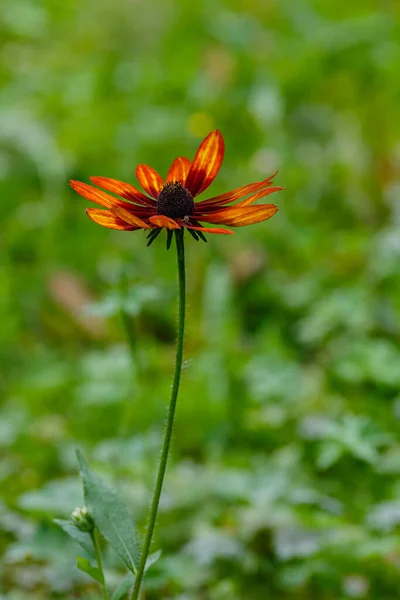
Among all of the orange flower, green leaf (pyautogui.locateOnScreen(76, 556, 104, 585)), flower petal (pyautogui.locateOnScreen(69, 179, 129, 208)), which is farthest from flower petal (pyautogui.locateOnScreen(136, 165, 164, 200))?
green leaf (pyautogui.locateOnScreen(76, 556, 104, 585))

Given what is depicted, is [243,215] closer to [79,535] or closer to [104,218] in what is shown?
[104,218]

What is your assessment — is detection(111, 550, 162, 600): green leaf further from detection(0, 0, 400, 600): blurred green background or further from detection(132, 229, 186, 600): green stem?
detection(0, 0, 400, 600): blurred green background

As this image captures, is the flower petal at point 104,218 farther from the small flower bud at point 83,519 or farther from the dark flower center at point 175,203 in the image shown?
the small flower bud at point 83,519

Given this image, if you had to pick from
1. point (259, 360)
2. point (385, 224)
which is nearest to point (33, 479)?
point (259, 360)

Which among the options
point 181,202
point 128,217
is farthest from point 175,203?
point 128,217

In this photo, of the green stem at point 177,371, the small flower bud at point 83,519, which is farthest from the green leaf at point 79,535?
the green stem at point 177,371
